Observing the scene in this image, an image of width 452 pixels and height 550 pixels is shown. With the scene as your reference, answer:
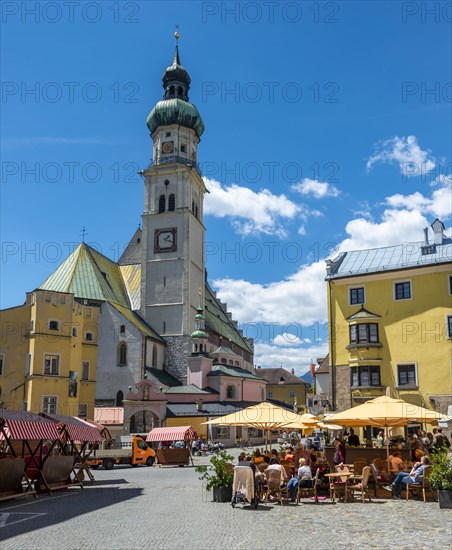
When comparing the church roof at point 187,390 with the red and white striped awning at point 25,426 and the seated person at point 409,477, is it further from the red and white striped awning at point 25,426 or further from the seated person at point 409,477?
the seated person at point 409,477

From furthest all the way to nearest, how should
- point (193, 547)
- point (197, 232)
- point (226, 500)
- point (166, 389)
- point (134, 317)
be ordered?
1. point (197, 232)
2. point (134, 317)
3. point (166, 389)
4. point (226, 500)
5. point (193, 547)

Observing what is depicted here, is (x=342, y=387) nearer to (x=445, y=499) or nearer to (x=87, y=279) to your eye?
(x=445, y=499)

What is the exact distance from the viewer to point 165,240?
6762cm

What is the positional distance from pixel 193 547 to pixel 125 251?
65737mm

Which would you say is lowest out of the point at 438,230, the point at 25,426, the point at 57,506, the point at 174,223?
the point at 57,506

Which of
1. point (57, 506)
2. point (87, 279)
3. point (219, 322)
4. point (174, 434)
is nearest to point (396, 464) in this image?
point (57, 506)

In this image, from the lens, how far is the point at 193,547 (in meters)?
11.2

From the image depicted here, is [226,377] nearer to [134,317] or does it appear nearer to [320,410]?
[134,317]

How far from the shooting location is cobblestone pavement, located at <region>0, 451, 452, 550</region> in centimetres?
1162

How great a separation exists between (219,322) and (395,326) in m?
44.0

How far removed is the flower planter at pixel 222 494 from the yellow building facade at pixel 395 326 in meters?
22.1

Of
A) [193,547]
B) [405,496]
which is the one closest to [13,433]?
[193,547]

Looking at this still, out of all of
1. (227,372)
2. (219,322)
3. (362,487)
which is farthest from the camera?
(219,322)

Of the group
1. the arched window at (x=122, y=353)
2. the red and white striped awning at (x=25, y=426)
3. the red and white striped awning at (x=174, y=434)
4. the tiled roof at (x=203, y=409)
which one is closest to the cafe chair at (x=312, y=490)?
the red and white striped awning at (x=25, y=426)
